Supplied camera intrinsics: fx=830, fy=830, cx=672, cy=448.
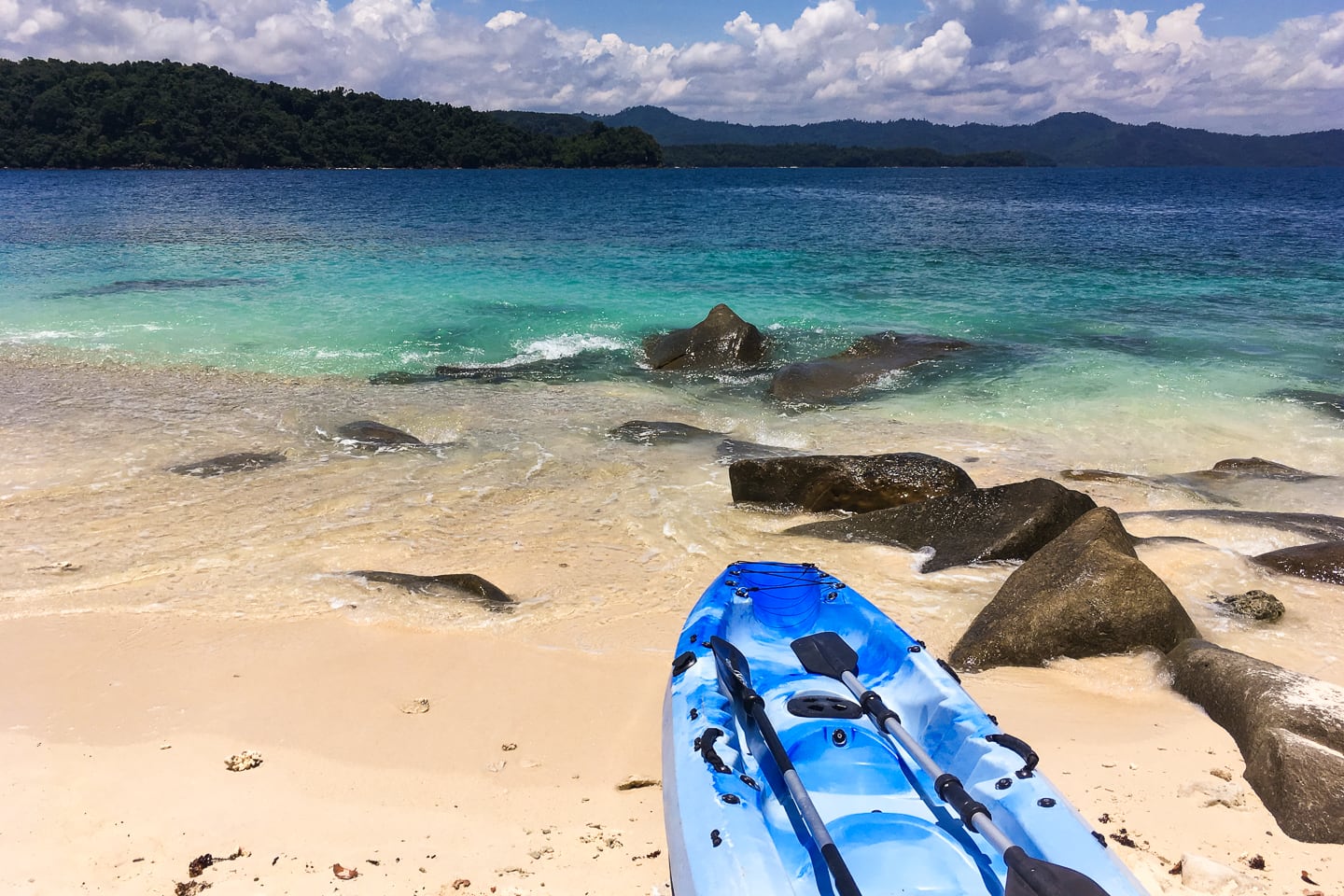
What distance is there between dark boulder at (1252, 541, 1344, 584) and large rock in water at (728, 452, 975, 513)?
222 centimetres

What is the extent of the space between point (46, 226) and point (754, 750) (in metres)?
37.5

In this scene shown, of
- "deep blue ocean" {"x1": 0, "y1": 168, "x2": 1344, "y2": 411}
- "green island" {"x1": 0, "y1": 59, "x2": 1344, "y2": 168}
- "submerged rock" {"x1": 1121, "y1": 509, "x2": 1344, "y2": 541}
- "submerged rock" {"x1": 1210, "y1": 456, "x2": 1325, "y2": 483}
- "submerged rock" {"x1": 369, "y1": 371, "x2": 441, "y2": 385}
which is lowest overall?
"submerged rock" {"x1": 1210, "y1": 456, "x2": 1325, "y2": 483}

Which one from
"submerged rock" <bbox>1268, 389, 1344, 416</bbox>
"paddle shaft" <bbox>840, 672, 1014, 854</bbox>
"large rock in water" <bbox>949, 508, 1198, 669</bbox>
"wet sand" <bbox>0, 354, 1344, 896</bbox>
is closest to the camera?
"paddle shaft" <bbox>840, 672, 1014, 854</bbox>

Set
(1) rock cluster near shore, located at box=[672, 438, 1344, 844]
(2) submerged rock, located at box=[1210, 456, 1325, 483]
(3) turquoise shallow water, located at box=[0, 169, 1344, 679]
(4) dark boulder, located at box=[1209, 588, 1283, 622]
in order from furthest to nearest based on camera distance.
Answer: (2) submerged rock, located at box=[1210, 456, 1325, 483], (3) turquoise shallow water, located at box=[0, 169, 1344, 679], (4) dark boulder, located at box=[1209, 588, 1283, 622], (1) rock cluster near shore, located at box=[672, 438, 1344, 844]

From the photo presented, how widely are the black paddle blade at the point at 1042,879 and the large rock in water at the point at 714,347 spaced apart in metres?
10.9

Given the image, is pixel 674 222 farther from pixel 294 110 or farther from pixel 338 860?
pixel 294 110

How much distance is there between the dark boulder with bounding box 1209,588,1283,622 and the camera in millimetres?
5512

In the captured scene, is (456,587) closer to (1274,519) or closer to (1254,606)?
(1254,606)

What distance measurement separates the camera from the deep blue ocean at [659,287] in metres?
14.4

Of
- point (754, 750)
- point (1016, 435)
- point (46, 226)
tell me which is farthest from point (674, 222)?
point (754, 750)

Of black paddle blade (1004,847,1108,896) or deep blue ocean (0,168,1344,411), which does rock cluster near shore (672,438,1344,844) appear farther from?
deep blue ocean (0,168,1344,411)

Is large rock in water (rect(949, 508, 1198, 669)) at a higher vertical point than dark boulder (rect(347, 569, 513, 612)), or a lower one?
higher

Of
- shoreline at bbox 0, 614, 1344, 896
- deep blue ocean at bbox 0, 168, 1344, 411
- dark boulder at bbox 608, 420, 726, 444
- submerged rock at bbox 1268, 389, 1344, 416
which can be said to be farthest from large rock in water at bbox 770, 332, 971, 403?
shoreline at bbox 0, 614, 1344, 896

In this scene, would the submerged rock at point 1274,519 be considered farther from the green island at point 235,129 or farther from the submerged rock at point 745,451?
the green island at point 235,129
